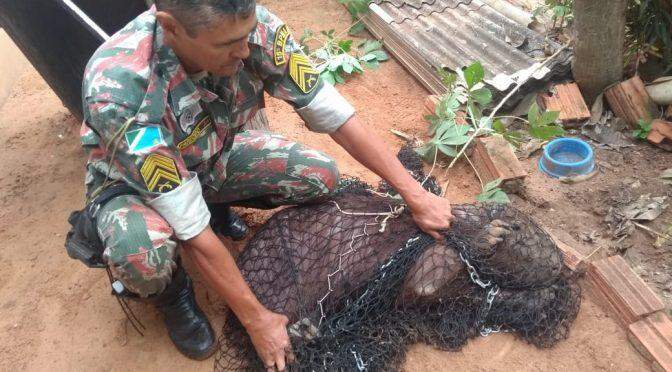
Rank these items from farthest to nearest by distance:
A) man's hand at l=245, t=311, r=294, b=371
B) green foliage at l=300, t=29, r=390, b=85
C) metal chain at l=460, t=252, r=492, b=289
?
green foliage at l=300, t=29, r=390, b=85
metal chain at l=460, t=252, r=492, b=289
man's hand at l=245, t=311, r=294, b=371

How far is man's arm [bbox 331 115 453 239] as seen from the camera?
2342mm

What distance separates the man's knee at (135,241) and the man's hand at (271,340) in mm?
443

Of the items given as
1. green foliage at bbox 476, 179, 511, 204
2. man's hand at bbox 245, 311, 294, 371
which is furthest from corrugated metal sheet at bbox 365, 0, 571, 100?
man's hand at bbox 245, 311, 294, 371

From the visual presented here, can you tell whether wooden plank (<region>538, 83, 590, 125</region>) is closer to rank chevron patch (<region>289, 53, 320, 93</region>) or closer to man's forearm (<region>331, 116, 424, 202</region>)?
man's forearm (<region>331, 116, 424, 202</region>)

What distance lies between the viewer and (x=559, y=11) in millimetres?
3854

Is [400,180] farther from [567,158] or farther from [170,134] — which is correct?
[567,158]

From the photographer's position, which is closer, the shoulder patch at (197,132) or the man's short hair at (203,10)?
the man's short hair at (203,10)

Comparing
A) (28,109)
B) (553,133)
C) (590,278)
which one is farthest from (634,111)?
(28,109)

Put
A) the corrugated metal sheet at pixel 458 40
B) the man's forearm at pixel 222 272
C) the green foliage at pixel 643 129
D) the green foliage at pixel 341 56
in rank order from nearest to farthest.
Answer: the man's forearm at pixel 222 272 < the green foliage at pixel 643 129 < the corrugated metal sheet at pixel 458 40 < the green foliage at pixel 341 56

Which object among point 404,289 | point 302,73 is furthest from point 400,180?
point 302,73

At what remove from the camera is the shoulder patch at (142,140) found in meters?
1.88

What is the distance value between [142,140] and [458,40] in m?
3.02

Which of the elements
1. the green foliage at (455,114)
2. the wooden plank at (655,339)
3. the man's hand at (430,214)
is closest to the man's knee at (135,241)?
the man's hand at (430,214)

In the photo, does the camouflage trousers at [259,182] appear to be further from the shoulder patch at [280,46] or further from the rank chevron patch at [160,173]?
the shoulder patch at [280,46]
